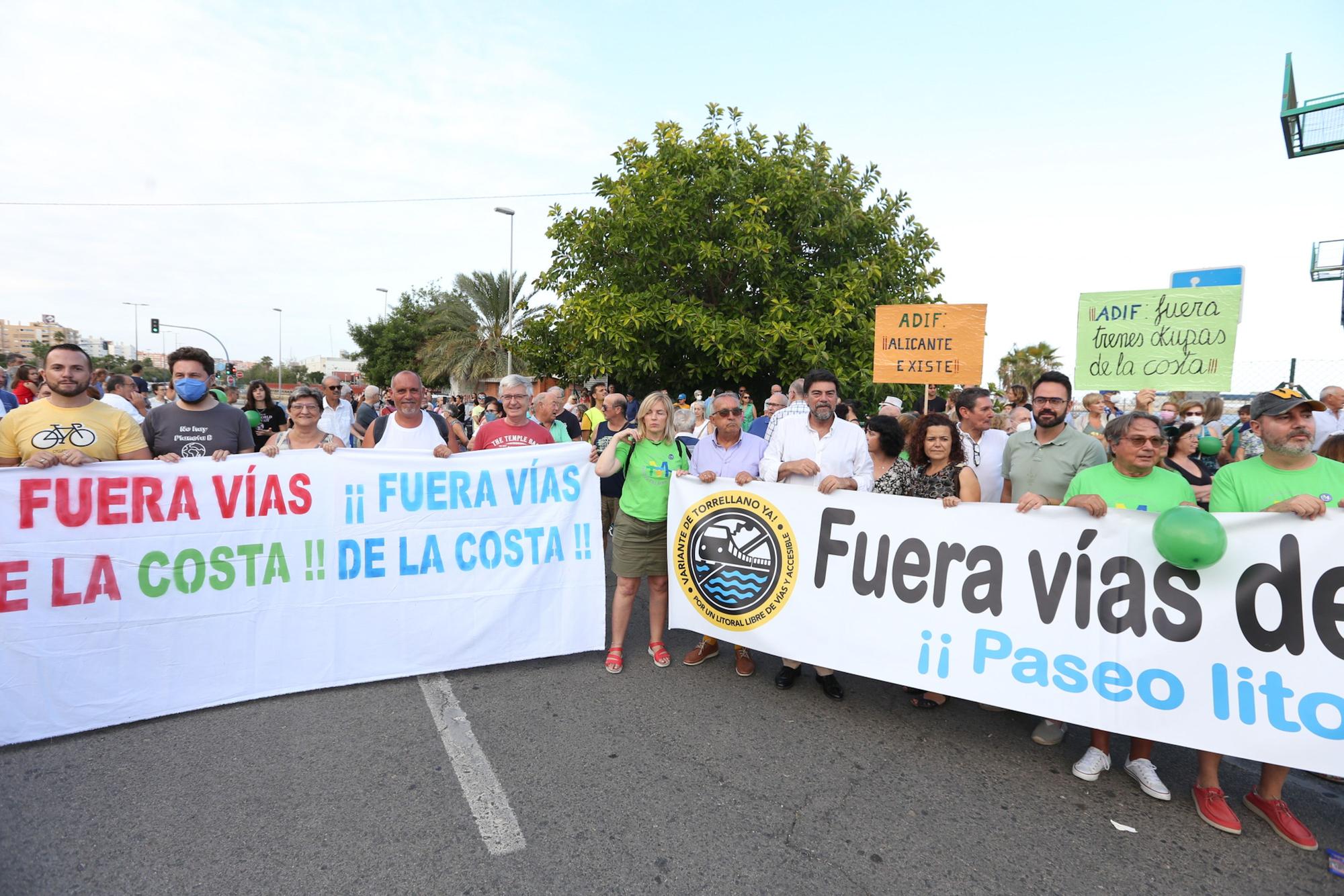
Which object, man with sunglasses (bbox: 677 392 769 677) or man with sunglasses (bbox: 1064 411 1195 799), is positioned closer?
man with sunglasses (bbox: 1064 411 1195 799)

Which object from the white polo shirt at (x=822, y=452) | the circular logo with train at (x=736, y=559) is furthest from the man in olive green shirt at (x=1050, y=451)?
the circular logo with train at (x=736, y=559)

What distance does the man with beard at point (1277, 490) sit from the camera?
2.80m

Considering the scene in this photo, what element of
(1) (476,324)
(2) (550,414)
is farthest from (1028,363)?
(2) (550,414)

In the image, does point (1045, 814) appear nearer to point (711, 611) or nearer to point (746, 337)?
point (711, 611)

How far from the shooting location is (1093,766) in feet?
10.4

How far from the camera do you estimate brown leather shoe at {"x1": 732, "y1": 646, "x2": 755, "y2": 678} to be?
14.0 feet

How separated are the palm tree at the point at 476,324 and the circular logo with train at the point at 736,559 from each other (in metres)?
30.7

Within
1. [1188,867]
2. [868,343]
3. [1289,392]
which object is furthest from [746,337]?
[1188,867]

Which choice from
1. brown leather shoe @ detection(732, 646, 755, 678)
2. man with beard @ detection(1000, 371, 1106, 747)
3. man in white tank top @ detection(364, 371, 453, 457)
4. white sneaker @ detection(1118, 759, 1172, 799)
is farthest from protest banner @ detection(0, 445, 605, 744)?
white sneaker @ detection(1118, 759, 1172, 799)

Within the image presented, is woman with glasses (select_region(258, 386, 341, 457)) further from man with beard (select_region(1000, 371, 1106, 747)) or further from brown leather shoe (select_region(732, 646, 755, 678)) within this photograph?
man with beard (select_region(1000, 371, 1106, 747))

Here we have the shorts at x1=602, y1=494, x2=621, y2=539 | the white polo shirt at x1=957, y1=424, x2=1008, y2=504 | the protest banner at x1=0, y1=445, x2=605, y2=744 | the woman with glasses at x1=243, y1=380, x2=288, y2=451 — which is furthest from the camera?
the woman with glasses at x1=243, y1=380, x2=288, y2=451

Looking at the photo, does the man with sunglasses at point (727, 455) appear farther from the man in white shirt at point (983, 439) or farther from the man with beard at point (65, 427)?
the man with beard at point (65, 427)

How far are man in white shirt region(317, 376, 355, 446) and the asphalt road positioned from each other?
4975 mm

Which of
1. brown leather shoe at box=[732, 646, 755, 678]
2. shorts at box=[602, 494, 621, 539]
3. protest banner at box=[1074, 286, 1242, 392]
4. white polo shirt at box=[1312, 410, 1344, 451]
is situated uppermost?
protest banner at box=[1074, 286, 1242, 392]
